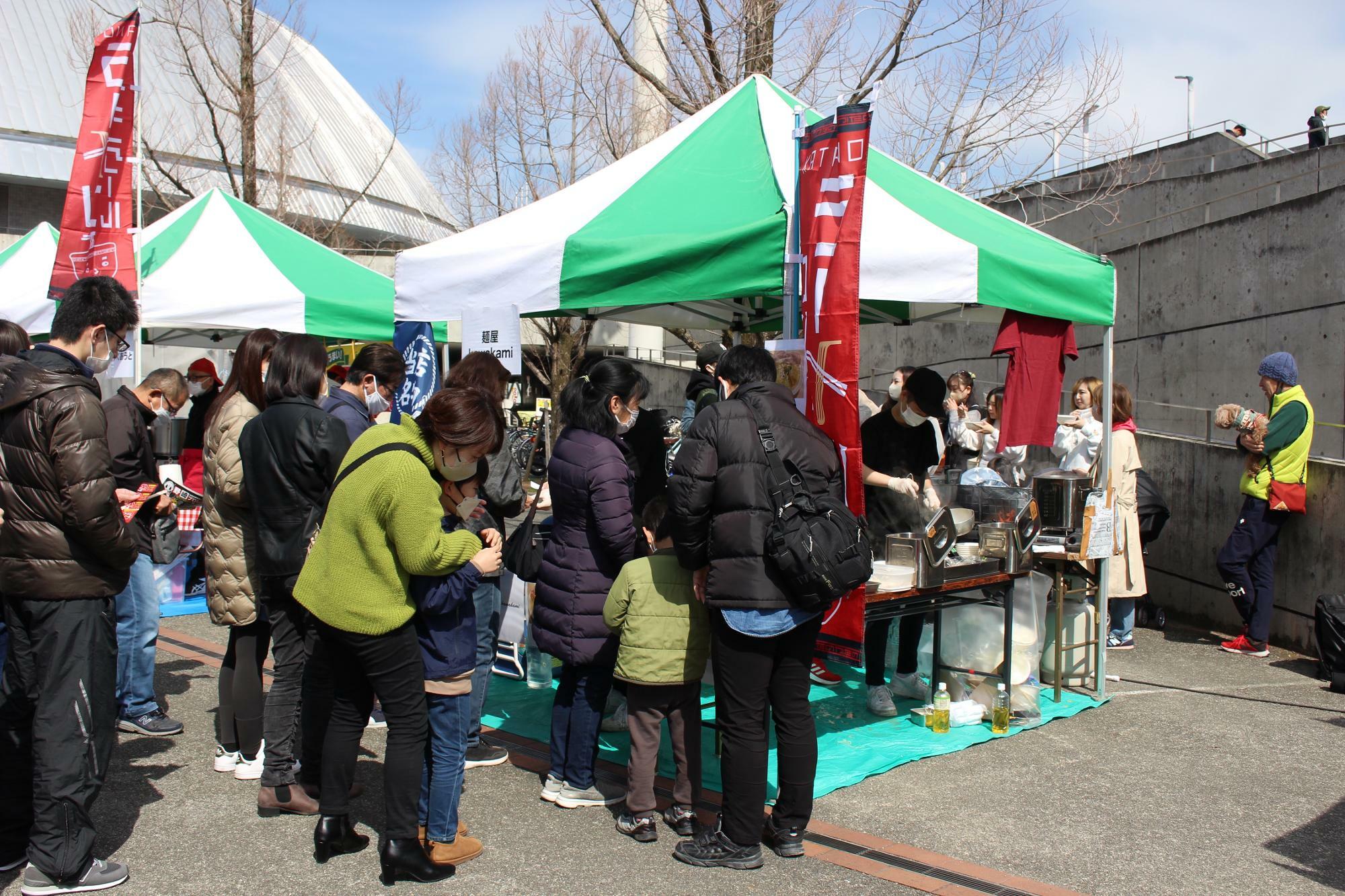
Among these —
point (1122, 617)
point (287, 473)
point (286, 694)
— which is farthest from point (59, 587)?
point (1122, 617)

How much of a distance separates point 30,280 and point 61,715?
7981 millimetres

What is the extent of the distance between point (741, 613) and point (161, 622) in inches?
238

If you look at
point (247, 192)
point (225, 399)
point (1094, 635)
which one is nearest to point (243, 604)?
point (225, 399)

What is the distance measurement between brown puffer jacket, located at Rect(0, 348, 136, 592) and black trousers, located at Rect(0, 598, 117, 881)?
4.4 inches

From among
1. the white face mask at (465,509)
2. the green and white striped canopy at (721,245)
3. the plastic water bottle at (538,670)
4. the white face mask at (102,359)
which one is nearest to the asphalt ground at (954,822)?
the plastic water bottle at (538,670)

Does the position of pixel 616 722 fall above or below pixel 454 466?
below

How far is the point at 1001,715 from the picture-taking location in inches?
217

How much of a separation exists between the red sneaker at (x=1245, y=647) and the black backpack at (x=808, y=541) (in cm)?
493

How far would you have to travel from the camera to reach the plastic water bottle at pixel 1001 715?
550 cm

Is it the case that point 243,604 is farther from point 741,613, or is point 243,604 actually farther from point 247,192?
point 247,192

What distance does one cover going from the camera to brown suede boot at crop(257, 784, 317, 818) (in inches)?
169

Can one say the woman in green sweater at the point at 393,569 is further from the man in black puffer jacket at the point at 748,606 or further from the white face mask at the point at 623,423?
the white face mask at the point at 623,423

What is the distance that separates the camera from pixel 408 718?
3576 mm

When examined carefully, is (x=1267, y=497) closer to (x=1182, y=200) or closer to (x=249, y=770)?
(x=249, y=770)
